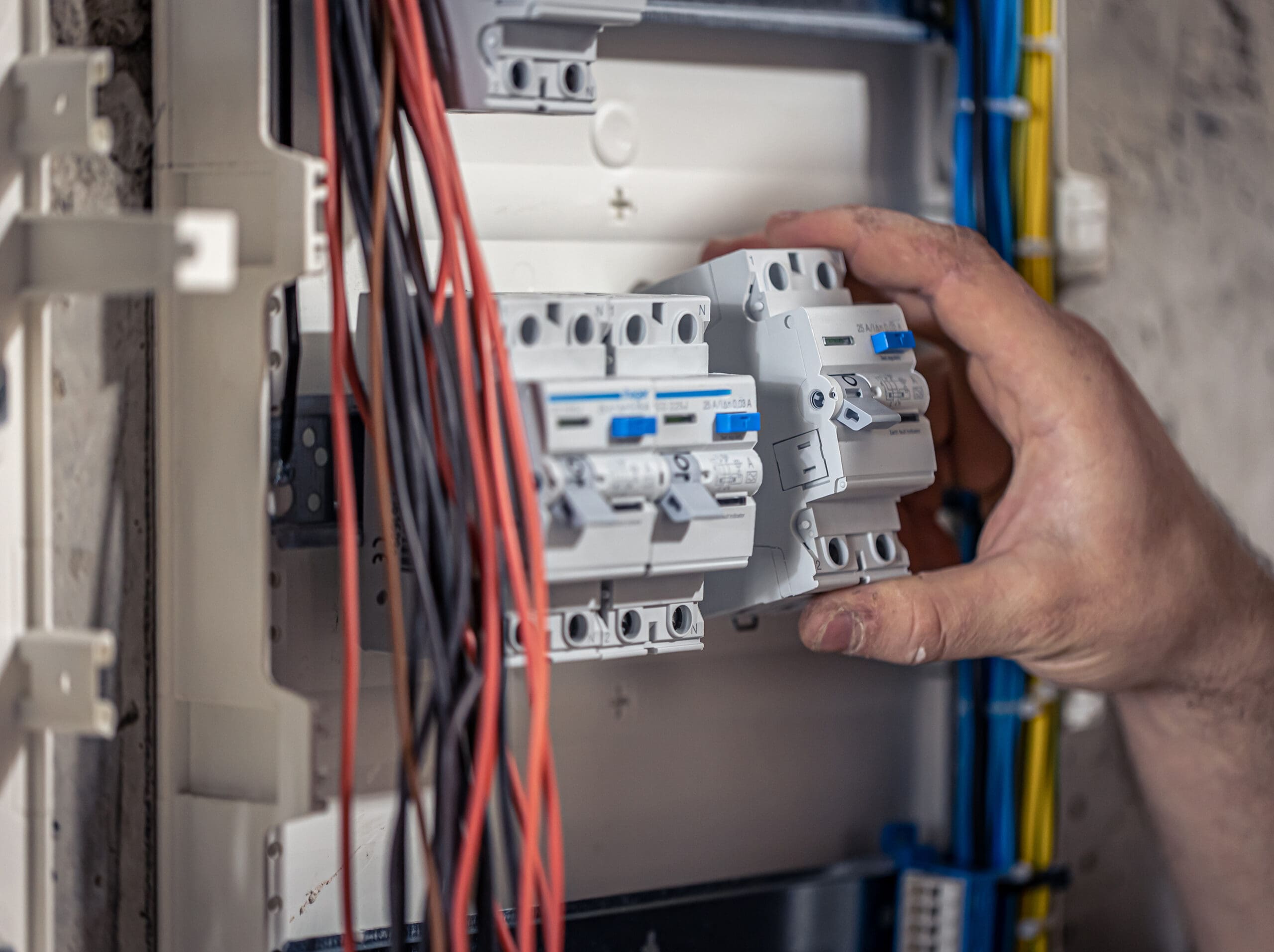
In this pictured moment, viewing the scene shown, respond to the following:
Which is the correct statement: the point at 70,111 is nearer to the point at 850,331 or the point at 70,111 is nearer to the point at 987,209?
the point at 850,331

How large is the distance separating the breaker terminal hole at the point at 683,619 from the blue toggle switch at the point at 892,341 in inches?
10.6

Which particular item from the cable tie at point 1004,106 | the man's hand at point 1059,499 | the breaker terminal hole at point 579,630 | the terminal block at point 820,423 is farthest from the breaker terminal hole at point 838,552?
the cable tie at point 1004,106

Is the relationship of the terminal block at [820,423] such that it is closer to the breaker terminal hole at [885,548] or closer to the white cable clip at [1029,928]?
the breaker terminal hole at [885,548]

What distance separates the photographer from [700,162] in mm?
1257

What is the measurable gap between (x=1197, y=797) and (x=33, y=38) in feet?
4.29

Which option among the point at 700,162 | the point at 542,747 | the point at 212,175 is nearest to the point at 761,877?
the point at 542,747

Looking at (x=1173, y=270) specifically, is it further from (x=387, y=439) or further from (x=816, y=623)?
(x=387, y=439)

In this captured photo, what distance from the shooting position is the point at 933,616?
990 mm

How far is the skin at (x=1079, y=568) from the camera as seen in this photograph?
1.05 meters

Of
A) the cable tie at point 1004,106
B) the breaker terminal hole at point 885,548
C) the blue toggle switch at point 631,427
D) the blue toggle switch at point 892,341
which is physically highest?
the cable tie at point 1004,106

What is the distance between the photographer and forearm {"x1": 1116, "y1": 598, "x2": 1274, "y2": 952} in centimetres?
123

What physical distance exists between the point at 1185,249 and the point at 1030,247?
27cm

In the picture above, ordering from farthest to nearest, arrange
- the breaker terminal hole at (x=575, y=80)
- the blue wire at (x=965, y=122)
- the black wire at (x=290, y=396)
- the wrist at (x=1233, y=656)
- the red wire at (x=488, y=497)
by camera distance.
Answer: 1. the blue wire at (x=965, y=122)
2. the wrist at (x=1233, y=656)
3. the black wire at (x=290, y=396)
4. the breaker terminal hole at (x=575, y=80)
5. the red wire at (x=488, y=497)

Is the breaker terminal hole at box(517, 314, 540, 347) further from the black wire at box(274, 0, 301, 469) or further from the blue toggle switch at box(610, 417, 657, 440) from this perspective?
the black wire at box(274, 0, 301, 469)
